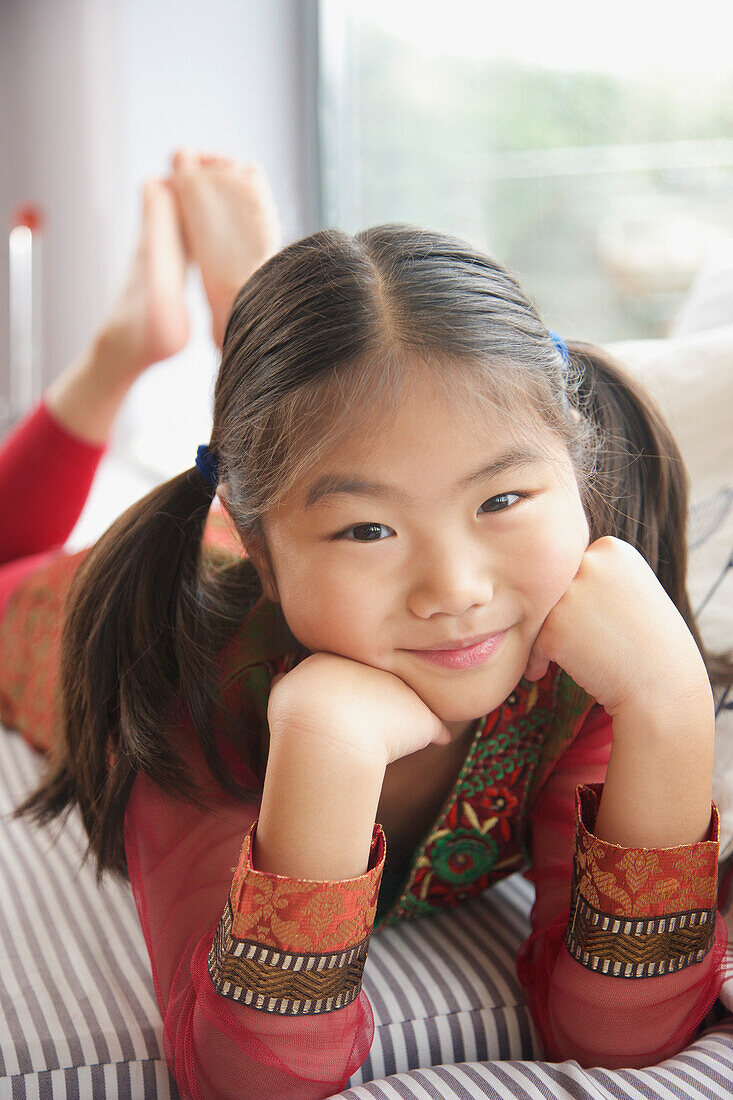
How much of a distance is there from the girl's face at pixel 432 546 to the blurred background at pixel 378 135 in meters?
0.63

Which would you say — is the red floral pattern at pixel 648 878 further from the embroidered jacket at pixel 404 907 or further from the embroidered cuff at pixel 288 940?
the embroidered cuff at pixel 288 940

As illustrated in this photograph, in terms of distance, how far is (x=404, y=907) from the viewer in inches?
29.4

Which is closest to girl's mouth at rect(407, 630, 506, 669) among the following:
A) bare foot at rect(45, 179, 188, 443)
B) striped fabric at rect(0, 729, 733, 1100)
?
striped fabric at rect(0, 729, 733, 1100)

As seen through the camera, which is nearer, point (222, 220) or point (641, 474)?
point (641, 474)

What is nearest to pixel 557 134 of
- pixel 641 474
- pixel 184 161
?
pixel 184 161

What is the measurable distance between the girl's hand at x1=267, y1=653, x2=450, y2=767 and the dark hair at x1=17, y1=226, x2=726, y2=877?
0.11 m

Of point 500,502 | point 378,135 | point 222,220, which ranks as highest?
point 378,135

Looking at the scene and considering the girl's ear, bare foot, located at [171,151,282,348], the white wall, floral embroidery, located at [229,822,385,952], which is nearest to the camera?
floral embroidery, located at [229,822,385,952]

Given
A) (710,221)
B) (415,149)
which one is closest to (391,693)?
(710,221)

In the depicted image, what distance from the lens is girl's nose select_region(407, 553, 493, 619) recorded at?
21.7 inches

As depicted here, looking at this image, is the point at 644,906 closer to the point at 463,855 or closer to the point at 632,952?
the point at 632,952

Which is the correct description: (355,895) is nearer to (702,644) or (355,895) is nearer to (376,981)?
(376,981)

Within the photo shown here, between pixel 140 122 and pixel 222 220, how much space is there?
4.16 ft

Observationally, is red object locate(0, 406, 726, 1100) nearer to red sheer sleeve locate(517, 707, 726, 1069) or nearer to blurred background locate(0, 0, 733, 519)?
red sheer sleeve locate(517, 707, 726, 1069)
